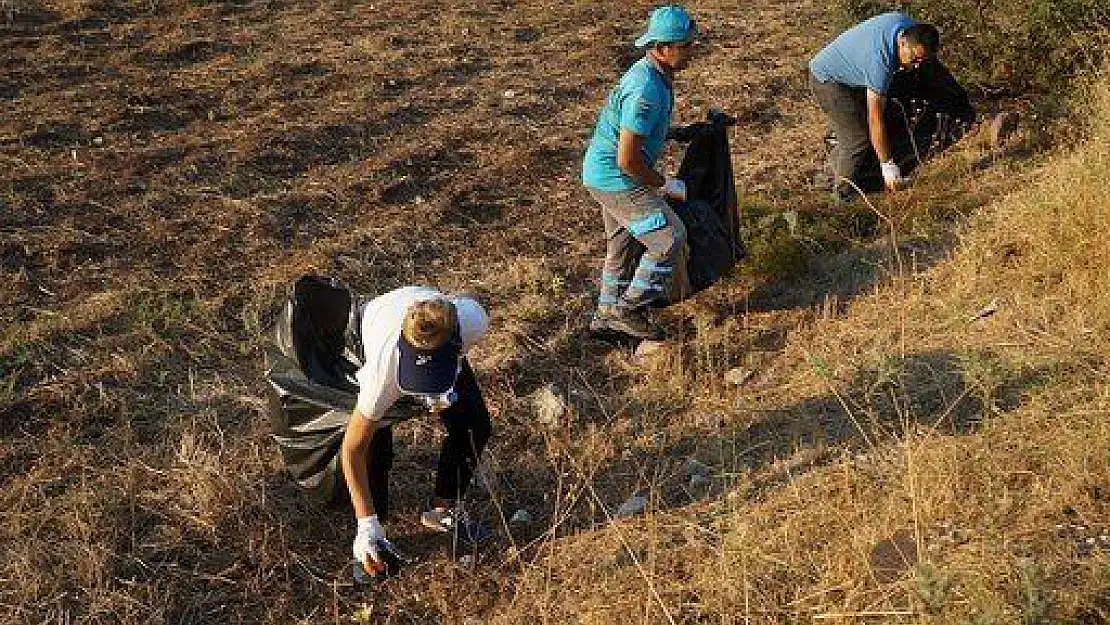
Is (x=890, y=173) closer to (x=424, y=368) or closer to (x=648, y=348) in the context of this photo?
(x=648, y=348)

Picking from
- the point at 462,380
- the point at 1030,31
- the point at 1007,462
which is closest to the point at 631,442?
the point at 462,380

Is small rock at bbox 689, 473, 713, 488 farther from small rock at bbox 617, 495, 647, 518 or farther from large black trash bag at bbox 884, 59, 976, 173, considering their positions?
large black trash bag at bbox 884, 59, 976, 173

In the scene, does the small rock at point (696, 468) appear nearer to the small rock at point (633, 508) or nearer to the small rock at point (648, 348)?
the small rock at point (633, 508)

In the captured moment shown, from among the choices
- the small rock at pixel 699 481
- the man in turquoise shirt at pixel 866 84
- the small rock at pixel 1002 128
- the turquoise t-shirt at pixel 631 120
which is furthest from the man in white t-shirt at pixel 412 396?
the small rock at pixel 1002 128

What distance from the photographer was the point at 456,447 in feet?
11.0

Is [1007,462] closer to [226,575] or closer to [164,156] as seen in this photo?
A: [226,575]

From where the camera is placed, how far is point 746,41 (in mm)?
8359

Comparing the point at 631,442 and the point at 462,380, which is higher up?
the point at 462,380

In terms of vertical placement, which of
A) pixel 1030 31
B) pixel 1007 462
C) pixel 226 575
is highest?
pixel 1030 31

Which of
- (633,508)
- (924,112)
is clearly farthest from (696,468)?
(924,112)

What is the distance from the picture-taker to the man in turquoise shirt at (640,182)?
3.87 meters

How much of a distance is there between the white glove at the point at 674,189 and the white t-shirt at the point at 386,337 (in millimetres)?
1184

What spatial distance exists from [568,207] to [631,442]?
2.22 metres

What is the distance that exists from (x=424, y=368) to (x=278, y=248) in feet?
8.73
